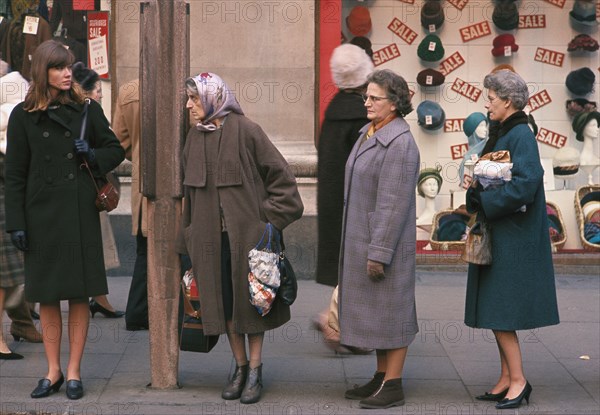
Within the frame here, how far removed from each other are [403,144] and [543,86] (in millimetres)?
5210

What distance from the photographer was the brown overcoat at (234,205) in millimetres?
6250

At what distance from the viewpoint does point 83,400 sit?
6371 millimetres

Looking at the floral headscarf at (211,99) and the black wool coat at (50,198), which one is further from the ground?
the floral headscarf at (211,99)

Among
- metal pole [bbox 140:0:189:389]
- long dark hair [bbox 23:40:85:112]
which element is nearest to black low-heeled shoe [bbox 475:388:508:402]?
metal pole [bbox 140:0:189:389]

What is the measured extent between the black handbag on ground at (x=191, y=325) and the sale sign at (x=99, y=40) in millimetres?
4695

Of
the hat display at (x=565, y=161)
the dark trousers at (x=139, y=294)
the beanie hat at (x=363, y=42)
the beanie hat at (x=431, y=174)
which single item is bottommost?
the dark trousers at (x=139, y=294)

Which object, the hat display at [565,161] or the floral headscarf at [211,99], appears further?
the hat display at [565,161]

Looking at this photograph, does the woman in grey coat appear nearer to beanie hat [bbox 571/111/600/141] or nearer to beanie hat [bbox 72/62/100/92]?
beanie hat [bbox 72/62/100/92]

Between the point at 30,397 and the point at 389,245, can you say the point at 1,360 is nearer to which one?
the point at 30,397

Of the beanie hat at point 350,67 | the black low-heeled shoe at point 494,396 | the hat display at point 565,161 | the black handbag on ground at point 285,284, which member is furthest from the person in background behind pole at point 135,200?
the hat display at point 565,161

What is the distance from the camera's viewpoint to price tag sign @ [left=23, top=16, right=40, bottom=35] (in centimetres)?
1075

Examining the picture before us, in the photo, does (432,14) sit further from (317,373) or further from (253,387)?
(253,387)

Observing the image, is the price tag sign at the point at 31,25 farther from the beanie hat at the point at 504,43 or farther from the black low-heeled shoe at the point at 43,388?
the black low-heeled shoe at the point at 43,388

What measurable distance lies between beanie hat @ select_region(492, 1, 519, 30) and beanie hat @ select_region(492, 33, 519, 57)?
0.09m
